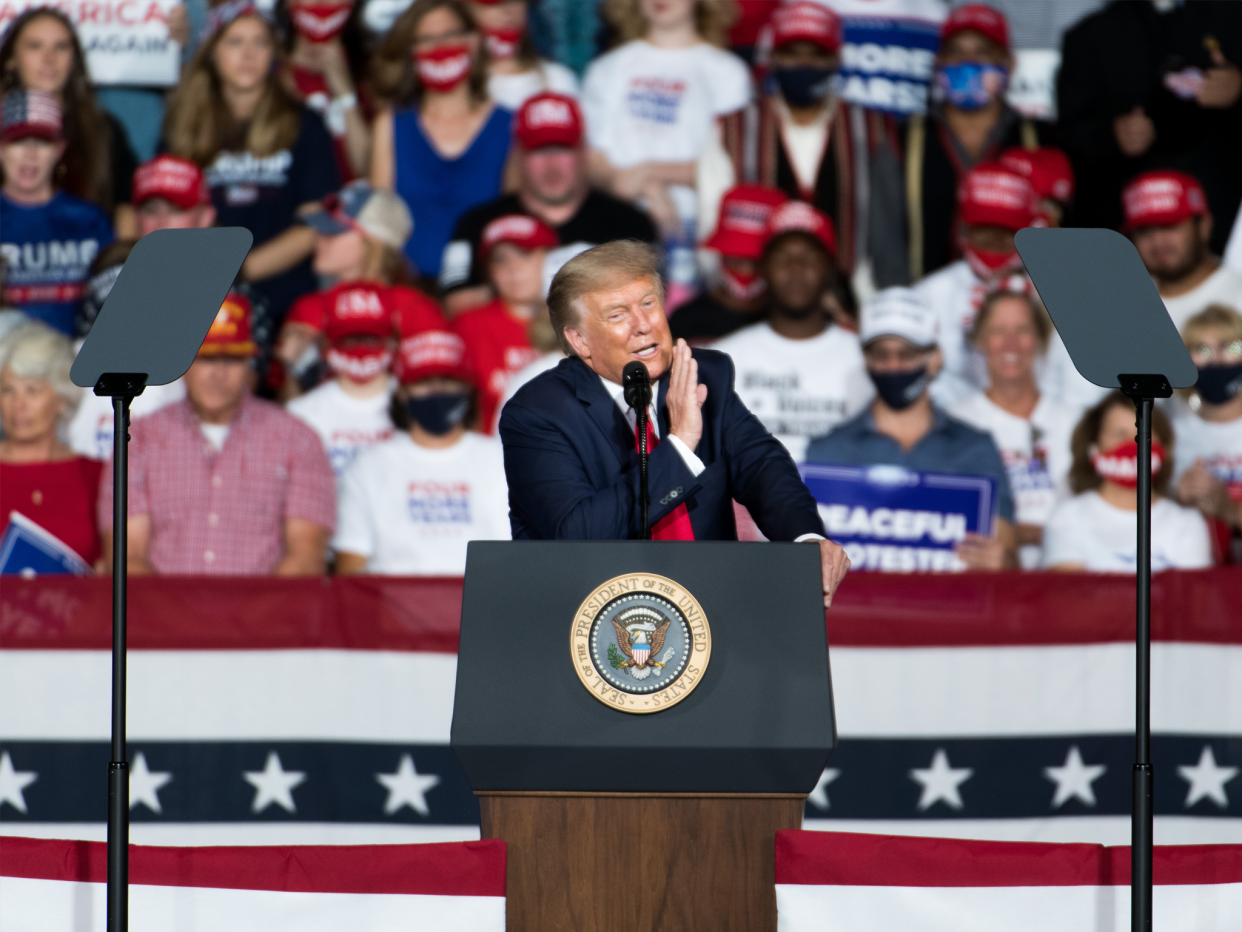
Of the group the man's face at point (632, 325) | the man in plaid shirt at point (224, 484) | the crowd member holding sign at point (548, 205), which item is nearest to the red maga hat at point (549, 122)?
the crowd member holding sign at point (548, 205)

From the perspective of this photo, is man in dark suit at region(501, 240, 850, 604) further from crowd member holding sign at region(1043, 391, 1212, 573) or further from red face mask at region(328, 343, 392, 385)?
red face mask at region(328, 343, 392, 385)

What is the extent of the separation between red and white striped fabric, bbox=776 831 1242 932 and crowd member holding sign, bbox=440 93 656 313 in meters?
3.75

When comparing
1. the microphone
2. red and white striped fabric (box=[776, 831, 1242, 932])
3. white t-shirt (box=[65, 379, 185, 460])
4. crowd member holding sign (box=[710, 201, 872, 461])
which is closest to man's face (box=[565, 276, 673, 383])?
the microphone

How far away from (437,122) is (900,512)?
2448 millimetres

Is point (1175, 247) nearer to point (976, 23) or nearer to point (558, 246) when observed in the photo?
point (976, 23)

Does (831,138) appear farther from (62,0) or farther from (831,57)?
(62,0)

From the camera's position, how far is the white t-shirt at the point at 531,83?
6.11 m

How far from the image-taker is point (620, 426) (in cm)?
267

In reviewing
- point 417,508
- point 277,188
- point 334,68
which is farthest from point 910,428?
point 334,68

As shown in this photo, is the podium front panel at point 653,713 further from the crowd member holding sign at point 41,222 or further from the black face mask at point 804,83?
the crowd member holding sign at point 41,222

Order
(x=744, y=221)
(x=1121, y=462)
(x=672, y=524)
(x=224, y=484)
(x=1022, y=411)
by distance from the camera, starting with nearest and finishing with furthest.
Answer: (x=672, y=524)
(x=224, y=484)
(x=1121, y=462)
(x=1022, y=411)
(x=744, y=221)

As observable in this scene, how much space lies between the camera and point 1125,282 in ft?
8.30

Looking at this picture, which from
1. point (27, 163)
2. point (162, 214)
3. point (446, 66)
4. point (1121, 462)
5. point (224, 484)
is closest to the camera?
point (224, 484)

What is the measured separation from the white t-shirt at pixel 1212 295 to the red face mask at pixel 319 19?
11.3 ft
